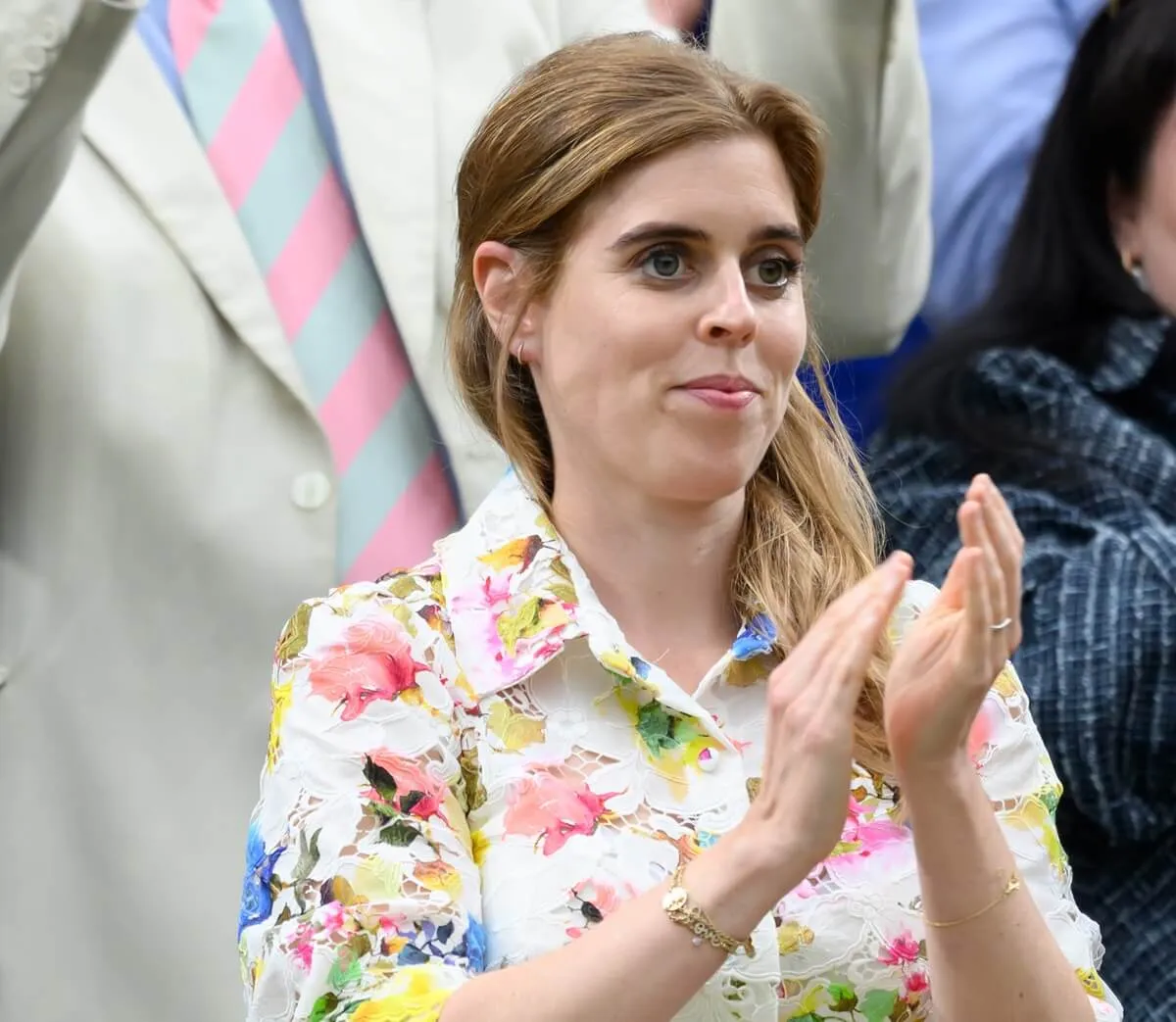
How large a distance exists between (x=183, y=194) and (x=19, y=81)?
0.91 feet

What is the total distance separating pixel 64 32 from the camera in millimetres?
1509

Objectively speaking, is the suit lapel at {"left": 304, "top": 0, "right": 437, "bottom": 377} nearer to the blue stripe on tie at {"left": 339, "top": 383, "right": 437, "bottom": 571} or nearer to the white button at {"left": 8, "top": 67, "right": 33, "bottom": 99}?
the blue stripe on tie at {"left": 339, "top": 383, "right": 437, "bottom": 571}

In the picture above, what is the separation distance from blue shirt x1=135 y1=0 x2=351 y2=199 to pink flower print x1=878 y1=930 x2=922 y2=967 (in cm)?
90

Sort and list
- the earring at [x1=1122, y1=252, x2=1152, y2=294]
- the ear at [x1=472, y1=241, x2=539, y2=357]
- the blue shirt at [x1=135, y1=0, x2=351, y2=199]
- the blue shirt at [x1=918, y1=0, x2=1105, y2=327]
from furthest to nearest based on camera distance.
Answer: the blue shirt at [x1=918, y1=0, x2=1105, y2=327] < the earring at [x1=1122, y1=252, x2=1152, y2=294] < the blue shirt at [x1=135, y1=0, x2=351, y2=199] < the ear at [x1=472, y1=241, x2=539, y2=357]

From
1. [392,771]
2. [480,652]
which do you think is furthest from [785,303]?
[392,771]

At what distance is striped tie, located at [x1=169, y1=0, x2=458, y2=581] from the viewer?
1808 millimetres

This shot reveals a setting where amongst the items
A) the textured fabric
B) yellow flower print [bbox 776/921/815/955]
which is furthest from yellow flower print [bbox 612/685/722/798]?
the textured fabric

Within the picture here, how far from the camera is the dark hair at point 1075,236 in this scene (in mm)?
1924

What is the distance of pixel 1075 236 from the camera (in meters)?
1.99

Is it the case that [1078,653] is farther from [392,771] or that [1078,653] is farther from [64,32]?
[64,32]

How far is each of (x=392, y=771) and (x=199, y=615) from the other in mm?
518

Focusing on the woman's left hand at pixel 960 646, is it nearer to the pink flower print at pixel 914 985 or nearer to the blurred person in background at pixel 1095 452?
the pink flower print at pixel 914 985

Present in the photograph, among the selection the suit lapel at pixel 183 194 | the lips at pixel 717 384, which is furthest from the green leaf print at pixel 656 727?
the suit lapel at pixel 183 194

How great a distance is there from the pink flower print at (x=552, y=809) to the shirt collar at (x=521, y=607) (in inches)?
3.0
